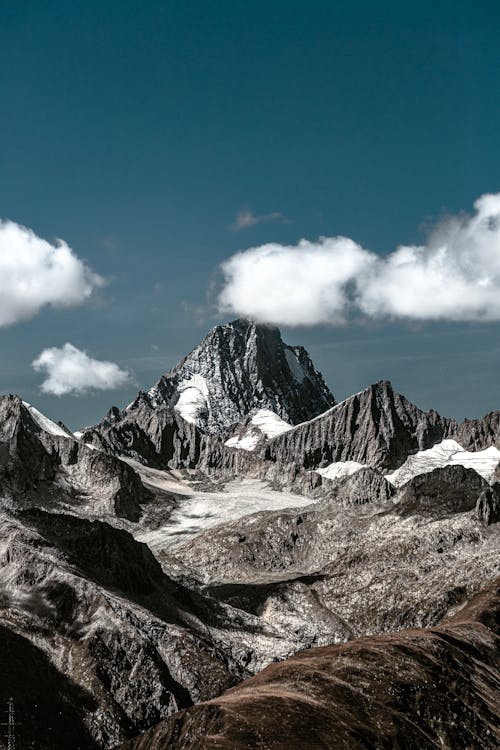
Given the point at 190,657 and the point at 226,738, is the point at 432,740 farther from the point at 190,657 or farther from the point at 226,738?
the point at 190,657

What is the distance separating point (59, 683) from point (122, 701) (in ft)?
41.3

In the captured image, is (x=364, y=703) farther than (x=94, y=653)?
No

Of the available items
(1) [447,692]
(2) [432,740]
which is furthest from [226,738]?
(1) [447,692]

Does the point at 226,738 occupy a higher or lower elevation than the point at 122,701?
higher

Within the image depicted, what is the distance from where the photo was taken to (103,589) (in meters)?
185

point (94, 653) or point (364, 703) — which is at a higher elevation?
point (94, 653)

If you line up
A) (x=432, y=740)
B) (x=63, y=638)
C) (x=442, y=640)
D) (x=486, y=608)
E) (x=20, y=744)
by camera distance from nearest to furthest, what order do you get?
(x=432, y=740) < (x=20, y=744) < (x=442, y=640) < (x=63, y=638) < (x=486, y=608)

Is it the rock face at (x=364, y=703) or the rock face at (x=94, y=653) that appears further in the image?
the rock face at (x=94, y=653)

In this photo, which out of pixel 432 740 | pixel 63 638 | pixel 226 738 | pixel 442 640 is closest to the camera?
pixel 226 738

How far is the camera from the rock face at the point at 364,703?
83750 mm

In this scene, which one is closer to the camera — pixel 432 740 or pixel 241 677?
pixel 432 740

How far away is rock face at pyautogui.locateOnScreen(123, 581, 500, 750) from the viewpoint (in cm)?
8375

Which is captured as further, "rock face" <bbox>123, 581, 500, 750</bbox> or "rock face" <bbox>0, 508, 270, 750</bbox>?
"rock face" <bbox>0, 508, 270, 750</bbox>

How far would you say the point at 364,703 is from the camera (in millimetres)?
104375
